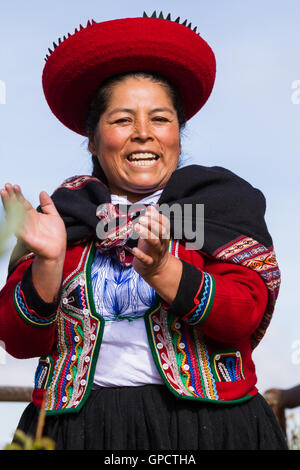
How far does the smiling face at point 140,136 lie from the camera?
2439mm

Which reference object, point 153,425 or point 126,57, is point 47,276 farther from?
point 126,57

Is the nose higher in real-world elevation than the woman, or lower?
higher

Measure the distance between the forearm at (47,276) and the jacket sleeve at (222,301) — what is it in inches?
14.2

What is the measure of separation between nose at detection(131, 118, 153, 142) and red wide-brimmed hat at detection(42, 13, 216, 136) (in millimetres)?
247

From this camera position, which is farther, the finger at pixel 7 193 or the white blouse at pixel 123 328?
the white blouse at pixel 123 328

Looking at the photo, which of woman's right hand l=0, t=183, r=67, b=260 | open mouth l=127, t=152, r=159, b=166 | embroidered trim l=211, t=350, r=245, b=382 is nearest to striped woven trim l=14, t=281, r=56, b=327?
woman's right hand l=0, t=183, r=67, b=260

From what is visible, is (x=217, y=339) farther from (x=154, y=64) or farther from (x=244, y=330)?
(x=154, y=64)

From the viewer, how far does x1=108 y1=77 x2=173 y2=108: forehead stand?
2465 mm

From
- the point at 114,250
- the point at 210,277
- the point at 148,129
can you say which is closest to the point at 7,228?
the point at 210,277

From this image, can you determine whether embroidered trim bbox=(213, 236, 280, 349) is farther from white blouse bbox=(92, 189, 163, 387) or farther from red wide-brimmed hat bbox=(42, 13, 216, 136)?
red wide-brimmed hat bbox=(42, 13, 216, 136)

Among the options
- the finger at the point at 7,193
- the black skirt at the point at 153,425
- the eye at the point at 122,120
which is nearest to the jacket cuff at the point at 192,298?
the black skirt at the point at 153,425

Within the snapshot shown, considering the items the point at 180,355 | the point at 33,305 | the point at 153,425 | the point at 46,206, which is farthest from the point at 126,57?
the point at 153,425

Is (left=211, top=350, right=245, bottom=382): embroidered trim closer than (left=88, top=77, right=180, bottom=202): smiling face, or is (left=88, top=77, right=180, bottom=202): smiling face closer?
(left=211, top=350, right=245, bottom=382): embroidered trim

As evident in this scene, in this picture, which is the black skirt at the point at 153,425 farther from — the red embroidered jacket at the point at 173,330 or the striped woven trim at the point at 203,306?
the striped woven trim at the point at 203,306
